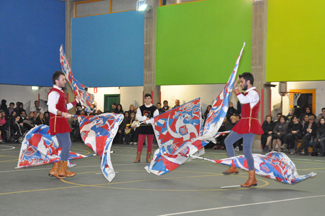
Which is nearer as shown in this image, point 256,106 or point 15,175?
point 256,106

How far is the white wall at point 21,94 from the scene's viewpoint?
2364cm

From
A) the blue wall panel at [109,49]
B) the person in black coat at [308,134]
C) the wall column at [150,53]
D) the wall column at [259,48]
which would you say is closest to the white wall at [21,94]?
the blue wall panel at [109,49]

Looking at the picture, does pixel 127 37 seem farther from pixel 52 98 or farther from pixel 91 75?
pixel 52 98

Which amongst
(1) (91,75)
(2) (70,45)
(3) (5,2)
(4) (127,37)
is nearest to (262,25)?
(4) (127,37)

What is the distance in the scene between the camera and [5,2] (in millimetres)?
21391

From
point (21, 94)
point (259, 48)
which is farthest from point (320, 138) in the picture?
point (21, 94)

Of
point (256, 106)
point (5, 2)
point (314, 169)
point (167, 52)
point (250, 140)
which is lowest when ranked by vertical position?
point (314, 169)

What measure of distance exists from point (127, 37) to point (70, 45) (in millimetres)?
3923

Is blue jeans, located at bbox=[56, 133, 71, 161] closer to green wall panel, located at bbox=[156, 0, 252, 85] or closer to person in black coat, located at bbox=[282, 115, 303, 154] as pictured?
person in black coat, located at bbox=[282, 115, 303, 154]

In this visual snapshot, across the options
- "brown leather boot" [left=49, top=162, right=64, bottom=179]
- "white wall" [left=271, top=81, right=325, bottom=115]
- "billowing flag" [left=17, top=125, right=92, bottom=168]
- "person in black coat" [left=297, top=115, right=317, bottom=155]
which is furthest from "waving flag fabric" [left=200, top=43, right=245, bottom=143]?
"white wall" [left=271, top=81, right=325, bottom=115]

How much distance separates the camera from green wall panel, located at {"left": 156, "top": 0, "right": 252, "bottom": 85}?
60.3 ft

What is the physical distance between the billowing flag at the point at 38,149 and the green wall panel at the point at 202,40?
10482 mm

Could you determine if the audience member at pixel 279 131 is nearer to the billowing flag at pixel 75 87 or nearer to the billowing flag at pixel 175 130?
the billowing flag at pixel 175 130

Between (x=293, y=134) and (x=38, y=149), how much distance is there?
1009 centimetres
